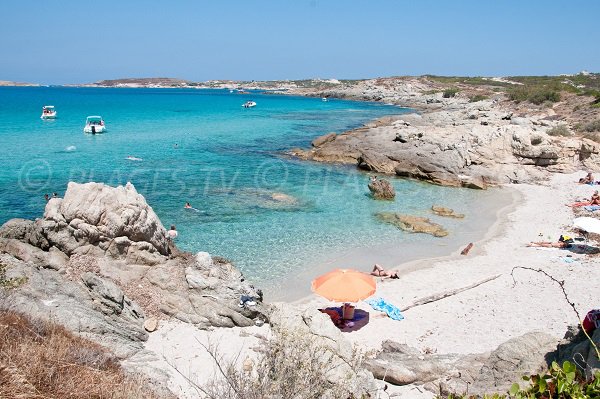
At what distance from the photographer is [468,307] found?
1336cm

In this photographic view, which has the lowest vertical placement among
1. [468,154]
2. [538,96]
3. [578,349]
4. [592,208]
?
[592,208]

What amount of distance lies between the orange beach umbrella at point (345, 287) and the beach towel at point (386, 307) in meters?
1.11

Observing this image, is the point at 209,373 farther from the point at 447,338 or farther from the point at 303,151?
the point at 303,151

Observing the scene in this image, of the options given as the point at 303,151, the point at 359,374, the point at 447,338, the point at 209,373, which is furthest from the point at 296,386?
the point at 303,151

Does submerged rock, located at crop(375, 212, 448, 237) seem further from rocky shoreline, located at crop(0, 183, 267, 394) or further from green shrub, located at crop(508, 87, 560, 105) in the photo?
green shrub, located at crop(508, 87, 560, 105)

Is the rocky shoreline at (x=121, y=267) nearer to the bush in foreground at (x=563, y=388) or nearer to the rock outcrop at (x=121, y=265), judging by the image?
the rock outcrop at (x=121, y=265)

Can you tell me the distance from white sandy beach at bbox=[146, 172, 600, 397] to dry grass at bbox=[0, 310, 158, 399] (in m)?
2.03

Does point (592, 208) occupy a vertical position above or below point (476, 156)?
below

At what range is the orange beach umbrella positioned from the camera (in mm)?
12055

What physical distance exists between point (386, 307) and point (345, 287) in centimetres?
179

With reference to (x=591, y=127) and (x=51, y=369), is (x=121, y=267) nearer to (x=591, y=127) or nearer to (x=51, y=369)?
(x=51, y=369)

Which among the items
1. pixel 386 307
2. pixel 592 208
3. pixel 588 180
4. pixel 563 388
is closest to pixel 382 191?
pixel 592 208

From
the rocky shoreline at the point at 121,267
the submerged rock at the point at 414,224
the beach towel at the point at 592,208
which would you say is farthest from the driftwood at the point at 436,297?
the beach towel at the point at 592,208

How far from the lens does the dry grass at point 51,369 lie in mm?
4625
